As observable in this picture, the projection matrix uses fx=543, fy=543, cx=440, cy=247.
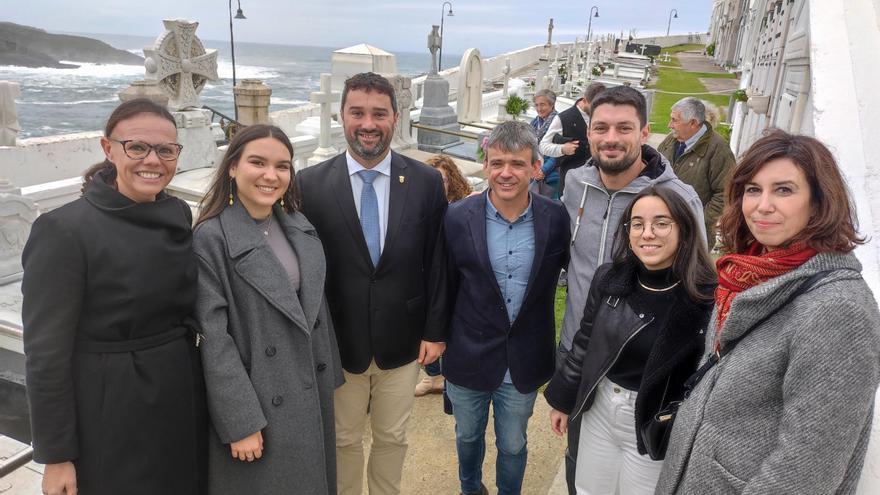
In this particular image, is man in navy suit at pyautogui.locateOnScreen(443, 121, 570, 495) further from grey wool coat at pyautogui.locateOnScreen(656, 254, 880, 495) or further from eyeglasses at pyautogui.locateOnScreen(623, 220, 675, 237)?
grey wool coat at pyautogui.locateOnScreen(656, 254, 880, 495)

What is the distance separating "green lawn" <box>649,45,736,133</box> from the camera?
Answer: 18.9 metres

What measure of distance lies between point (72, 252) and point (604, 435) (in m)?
2.19

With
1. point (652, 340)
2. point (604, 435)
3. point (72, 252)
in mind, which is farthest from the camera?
point (604, 435)

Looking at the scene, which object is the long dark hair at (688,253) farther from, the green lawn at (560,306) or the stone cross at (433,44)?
the stone cross at (433,44)

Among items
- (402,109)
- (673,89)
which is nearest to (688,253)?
(402,109)

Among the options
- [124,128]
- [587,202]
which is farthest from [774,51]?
[124,128]

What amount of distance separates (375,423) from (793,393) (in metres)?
2.11

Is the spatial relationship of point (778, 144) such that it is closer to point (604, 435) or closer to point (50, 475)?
point (604, 435)

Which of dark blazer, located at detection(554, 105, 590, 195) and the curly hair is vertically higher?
dark blazer, located at detection(554, 105, 590, 195)

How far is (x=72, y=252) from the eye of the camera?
1835mm

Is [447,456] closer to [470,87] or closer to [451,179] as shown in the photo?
[451,179]

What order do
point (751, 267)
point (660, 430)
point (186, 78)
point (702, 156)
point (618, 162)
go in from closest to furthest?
point (751, 267) < point (660, 430) < point (618, 162) < point (702, 156) < point (186, 78)

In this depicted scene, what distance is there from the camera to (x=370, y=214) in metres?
2.78

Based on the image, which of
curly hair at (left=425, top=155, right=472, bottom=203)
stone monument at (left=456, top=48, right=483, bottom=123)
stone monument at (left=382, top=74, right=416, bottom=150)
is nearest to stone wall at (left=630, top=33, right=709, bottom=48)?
stone monument at (left=456, top=48, right=483, bottom=123)
